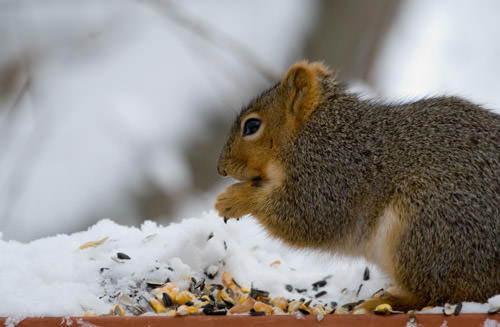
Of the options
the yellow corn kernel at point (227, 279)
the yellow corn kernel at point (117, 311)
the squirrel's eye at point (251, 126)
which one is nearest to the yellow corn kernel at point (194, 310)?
the yellow corn kernel at point (117, 311)

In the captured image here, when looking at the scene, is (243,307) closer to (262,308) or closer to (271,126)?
(262,308)

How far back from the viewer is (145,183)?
5574mm

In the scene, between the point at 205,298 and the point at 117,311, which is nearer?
the point at 117,311

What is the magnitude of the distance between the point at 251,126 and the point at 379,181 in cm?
60

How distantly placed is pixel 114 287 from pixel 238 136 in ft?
2.51

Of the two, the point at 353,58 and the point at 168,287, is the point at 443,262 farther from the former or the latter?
the point at 353,58

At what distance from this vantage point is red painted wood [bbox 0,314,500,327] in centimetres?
194

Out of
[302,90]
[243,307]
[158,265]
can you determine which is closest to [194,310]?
[243,307]

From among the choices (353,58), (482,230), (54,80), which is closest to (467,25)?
(353,58)

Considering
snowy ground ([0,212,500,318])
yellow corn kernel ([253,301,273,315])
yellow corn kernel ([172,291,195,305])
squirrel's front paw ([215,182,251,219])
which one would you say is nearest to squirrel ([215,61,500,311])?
Result: squirrel's front paw ([215,182,251,219])

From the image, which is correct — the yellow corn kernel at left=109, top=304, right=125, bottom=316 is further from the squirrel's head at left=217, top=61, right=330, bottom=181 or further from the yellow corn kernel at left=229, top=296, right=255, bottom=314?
the squirrel's head at left=217, top=61, right=330, bottom=181

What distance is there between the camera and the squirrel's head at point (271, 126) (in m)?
2.86

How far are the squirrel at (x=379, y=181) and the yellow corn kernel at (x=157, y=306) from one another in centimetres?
56

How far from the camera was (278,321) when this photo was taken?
1.96 meters
